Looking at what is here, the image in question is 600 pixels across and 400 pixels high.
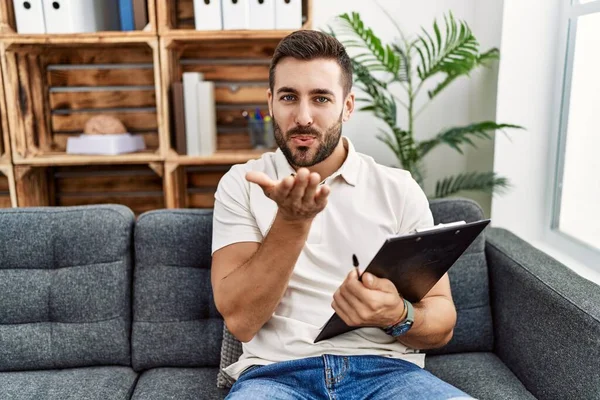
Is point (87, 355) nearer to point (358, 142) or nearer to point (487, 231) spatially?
point (487, 231)

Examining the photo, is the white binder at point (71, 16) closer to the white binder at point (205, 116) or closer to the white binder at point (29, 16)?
the white binder at point (29, 16)

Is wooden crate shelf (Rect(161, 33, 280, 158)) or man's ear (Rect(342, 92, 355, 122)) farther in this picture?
wooden crate shelf (Rect(161, 33, 280, 158))

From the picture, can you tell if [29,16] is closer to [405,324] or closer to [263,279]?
[263,279]

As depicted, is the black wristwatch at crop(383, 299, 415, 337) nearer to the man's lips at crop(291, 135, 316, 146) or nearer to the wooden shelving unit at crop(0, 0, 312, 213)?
the man's lips at crop(291, 135, 316, 146)

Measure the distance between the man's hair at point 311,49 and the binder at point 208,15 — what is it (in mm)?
842

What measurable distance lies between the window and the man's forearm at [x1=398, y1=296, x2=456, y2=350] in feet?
2.53

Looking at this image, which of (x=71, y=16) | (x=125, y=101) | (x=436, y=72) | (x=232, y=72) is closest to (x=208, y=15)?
(x=232, y=72)

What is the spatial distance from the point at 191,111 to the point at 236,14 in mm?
416

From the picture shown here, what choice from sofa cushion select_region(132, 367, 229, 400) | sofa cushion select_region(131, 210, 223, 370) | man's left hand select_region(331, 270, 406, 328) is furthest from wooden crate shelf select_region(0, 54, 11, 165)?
man's left hand select_region(331, 270, 406, 328)

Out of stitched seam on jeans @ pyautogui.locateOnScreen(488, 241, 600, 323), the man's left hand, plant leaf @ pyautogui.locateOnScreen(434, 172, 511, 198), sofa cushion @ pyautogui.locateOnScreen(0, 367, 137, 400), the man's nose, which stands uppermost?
the man's nose

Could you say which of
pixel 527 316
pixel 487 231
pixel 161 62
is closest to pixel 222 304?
pixel 527 316

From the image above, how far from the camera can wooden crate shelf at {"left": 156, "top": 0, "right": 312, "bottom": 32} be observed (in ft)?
6.73

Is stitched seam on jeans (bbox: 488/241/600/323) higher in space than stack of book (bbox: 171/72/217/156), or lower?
lower

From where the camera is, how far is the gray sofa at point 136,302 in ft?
4.68
